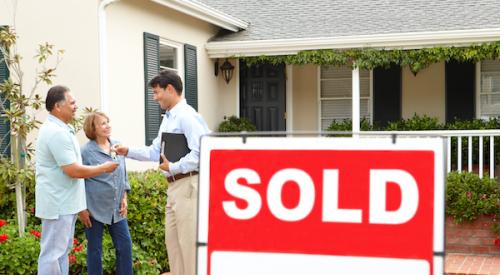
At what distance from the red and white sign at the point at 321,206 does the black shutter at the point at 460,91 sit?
32.7 ft

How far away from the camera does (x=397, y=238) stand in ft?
8.09

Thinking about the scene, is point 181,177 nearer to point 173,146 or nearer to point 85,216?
point 173,146

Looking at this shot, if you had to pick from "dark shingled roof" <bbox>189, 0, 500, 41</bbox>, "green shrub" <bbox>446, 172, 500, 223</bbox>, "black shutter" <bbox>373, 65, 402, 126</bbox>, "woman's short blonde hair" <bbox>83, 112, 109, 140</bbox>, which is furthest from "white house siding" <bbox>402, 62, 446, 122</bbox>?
"woman's short blonde hair" <bbox>83, 112, 109, 140</bbox>

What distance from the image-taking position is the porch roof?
35.7 ft

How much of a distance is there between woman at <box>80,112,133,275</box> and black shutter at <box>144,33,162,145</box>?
3.44 metres

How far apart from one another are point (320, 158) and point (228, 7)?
11.5 metres

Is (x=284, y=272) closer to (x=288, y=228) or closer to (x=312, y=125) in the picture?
(x=288, y=228)

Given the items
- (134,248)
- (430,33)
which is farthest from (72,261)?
(430,33)

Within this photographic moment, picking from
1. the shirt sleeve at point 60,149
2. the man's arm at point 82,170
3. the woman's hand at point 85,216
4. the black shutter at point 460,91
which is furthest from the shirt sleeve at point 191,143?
the black shutter at point 460,91

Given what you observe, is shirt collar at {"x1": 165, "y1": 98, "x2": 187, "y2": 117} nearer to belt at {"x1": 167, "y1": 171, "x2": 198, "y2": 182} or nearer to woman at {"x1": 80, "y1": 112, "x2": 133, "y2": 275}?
belt at {"x1": 167, "y1": 171, "x2": 198, "y2": 182}

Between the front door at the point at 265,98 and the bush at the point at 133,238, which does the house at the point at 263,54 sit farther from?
the bush at the point at 133,238

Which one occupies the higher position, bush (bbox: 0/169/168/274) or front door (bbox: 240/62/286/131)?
Answer: front door (bbox: 240/62/286/131)

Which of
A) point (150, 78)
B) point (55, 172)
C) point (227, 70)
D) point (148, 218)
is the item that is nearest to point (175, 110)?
point (55, 172)

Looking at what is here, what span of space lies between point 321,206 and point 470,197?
6.34 metres
